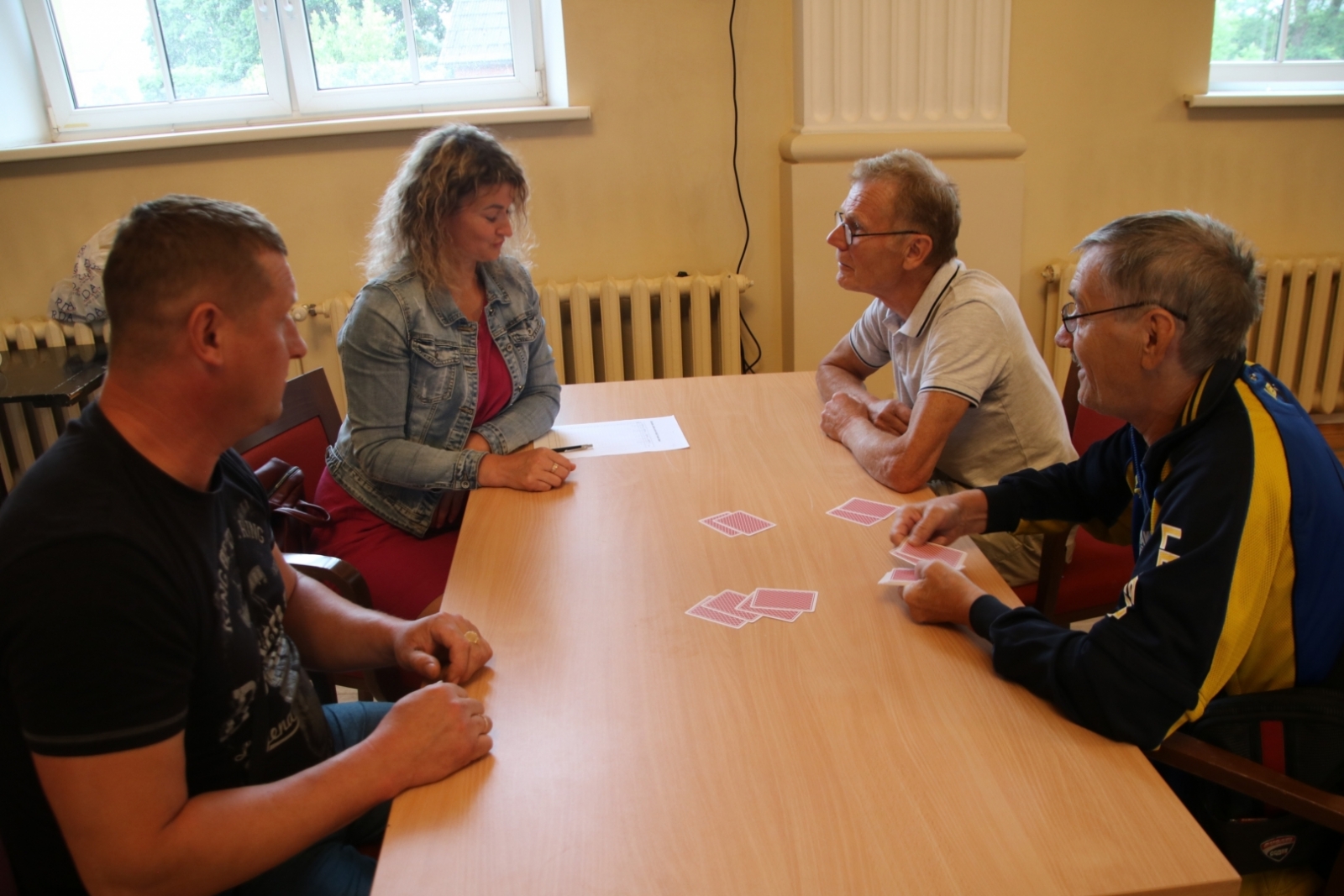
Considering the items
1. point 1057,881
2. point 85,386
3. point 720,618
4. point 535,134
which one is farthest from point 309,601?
point 535,134

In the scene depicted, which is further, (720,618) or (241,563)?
(720,618)

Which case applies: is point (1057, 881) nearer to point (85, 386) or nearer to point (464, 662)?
point (464, 662)

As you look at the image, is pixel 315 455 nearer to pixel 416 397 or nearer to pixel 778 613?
pixel 416 397

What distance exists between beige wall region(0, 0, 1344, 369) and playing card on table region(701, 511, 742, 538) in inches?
80.0

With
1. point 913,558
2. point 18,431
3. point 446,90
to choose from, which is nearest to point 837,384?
point 913,558

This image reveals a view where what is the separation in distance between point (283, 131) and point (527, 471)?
82.1 inches

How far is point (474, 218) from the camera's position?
200 centimetres

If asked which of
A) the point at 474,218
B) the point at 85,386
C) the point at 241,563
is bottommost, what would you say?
the point at 85,386

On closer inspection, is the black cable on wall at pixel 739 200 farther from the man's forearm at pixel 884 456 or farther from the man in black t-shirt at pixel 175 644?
the man in black t-shirt at pixel 175 644

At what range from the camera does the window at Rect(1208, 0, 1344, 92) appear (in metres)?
3.88

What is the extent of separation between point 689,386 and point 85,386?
5.93ft

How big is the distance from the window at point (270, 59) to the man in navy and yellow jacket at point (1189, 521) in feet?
9.09

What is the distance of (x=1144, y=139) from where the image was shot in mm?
3713

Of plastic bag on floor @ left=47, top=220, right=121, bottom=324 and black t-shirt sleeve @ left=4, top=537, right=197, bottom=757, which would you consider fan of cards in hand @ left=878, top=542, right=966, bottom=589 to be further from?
plastic bag on floor @ left=47, top=220, right=121, bottom=324
